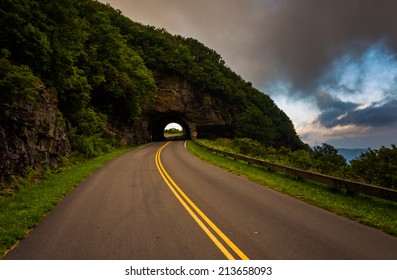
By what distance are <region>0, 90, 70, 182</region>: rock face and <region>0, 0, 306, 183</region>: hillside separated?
0.05m

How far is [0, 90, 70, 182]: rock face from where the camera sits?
1245cm

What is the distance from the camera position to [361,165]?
17375 millimetres

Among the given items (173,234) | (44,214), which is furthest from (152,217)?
(44,214)

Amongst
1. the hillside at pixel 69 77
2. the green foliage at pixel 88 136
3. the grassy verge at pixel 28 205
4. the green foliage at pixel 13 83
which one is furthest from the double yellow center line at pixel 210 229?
the green foliage at pixel 88 136

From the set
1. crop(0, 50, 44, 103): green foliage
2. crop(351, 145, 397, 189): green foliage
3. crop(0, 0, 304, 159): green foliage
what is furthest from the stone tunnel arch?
crop(351, 145, 397, 189): green foliage

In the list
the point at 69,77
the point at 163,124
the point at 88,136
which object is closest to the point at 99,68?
the point at 88,136

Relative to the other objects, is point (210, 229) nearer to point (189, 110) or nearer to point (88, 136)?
point (88, 136)

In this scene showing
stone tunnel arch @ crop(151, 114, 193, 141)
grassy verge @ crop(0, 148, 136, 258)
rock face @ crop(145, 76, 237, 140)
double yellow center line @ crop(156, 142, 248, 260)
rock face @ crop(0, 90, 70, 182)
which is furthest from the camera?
stone tunnel arch @ crop(151, 114, 193, 141)

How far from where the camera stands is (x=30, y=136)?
14.8m

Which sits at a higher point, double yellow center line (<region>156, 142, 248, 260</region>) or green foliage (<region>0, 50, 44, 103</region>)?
green foliage (<region>0, 50, 44, 103</region>)

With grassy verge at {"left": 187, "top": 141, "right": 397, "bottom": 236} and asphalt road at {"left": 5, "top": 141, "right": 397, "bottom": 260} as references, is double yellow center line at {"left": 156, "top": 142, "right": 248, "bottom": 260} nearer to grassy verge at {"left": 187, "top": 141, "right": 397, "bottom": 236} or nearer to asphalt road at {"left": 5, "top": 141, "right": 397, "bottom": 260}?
asphalt road at {"left": 5, "top": 141, "right": 397, "bottom": 260}

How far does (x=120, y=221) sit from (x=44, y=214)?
279 centimetres

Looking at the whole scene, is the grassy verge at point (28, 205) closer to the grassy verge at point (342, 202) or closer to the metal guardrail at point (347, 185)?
the grassy verge at point (342, 202)

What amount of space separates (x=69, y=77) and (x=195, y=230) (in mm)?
18303
